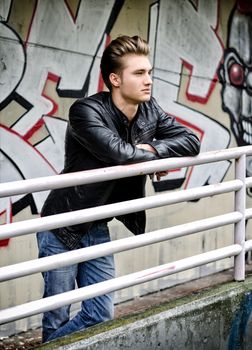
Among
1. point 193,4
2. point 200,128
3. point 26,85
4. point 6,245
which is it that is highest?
point 193,4

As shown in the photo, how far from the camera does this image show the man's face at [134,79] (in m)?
3.92

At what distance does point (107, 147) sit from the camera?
3721 millimetres

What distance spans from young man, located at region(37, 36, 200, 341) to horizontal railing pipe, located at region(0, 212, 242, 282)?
176 mm

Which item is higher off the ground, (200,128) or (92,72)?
(92,72)

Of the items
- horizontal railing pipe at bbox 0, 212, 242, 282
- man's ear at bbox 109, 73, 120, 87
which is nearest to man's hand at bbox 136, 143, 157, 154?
man's ear at bbox 109, 73, 120, 87

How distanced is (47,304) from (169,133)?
1.31m

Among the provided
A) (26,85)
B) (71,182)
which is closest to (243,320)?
(71,182)

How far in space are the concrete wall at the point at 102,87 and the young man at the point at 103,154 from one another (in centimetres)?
196

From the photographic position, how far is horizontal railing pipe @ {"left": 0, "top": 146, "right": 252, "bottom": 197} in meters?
3.29

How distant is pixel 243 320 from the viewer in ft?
14.6

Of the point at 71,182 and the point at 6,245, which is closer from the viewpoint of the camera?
the point at 71,182

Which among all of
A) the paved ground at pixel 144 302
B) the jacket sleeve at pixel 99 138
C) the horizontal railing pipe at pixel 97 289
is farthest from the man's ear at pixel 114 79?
the paved ground at pixel 144 302

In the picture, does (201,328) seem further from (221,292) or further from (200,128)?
(200,128)

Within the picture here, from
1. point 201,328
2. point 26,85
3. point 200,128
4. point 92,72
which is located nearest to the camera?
point 201,328
